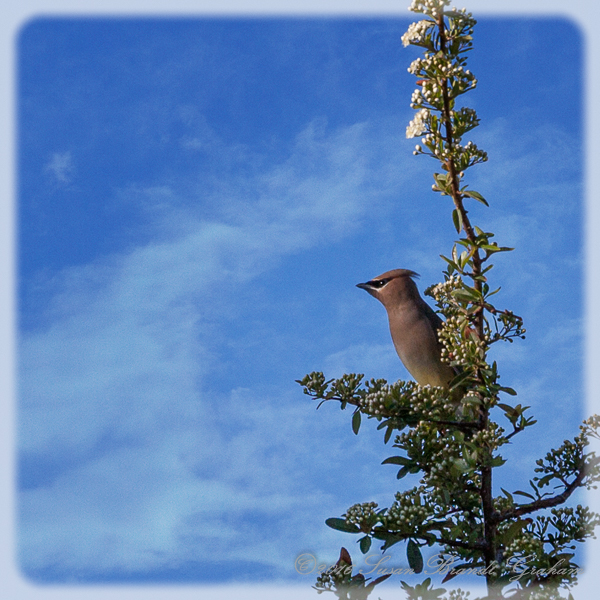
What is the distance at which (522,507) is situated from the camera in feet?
15.5

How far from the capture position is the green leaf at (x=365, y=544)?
4363 millimetres

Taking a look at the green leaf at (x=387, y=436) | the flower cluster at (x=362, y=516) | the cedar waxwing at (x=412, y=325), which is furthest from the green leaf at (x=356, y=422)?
the cedar waxwing at (x=412, y=325)

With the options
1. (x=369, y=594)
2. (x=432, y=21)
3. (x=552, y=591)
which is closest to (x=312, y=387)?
(x=369, y=594)

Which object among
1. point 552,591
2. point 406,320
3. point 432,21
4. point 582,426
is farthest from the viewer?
point 406,320

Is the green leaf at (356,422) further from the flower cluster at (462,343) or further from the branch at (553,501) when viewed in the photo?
the branch at (553,501)

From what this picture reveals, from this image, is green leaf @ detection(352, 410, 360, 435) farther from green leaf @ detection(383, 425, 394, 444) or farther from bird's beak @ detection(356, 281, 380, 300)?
bird's beak @ detection(356, 281, 380, 300)

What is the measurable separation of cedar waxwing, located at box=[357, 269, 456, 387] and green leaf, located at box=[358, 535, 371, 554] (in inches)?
89.6

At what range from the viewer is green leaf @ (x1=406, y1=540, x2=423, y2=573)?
446cm

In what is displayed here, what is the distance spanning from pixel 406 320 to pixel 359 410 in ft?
6.24

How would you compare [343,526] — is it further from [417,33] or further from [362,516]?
[417,33]

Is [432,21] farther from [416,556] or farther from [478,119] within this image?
[416,556]

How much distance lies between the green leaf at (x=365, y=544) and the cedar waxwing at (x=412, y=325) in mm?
2276

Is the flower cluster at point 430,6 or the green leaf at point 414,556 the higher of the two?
Result: the flower cluster at point 430,6

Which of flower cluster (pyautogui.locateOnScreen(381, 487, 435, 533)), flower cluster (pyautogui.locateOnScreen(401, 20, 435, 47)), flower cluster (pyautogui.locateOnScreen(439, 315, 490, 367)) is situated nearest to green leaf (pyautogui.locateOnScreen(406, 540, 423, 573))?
flower cluster (pyautogui.locateOnScreen(381, 487, 435, 533))
